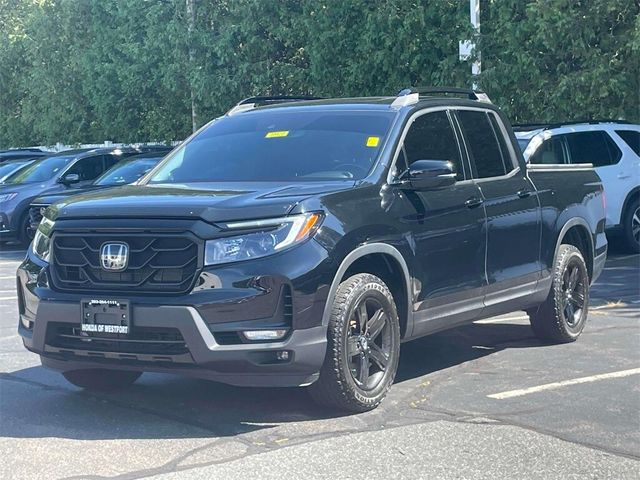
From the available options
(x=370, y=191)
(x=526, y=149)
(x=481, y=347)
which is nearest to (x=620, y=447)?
(x=370, y=191)

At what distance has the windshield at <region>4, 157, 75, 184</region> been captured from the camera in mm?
18844

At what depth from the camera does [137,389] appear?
684cm

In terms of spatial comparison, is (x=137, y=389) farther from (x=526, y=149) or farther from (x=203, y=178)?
(x=526, y=149)

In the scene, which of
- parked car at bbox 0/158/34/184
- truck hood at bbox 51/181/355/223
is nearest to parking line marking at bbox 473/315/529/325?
truck hood at bbox 51/181/355/223

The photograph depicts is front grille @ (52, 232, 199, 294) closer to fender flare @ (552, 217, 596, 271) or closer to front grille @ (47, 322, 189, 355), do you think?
front grille @ (47, 322, 189, 355)

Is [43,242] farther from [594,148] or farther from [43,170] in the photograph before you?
[43,170]

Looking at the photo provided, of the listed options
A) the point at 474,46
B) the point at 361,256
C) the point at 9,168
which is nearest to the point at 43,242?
the point at 361,256

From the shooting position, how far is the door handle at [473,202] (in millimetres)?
7012

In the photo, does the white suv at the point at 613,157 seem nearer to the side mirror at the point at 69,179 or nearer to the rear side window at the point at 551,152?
the rear side window at the point at 551,152

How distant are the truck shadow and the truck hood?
1.18 m

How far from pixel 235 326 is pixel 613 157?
32.8 ft

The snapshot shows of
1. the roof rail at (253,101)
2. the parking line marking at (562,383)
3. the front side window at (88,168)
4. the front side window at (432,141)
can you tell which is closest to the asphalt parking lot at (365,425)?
the parking line marking at (562,383)

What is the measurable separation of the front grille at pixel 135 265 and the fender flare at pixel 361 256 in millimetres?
763

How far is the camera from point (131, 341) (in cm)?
567
